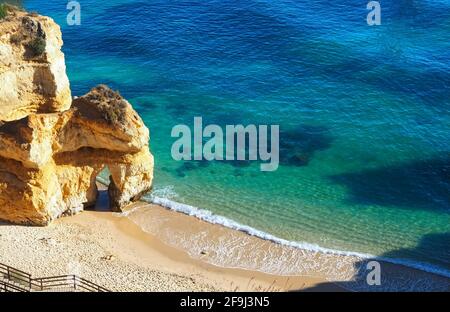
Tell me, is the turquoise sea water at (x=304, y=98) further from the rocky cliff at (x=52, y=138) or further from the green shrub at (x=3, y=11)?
the green shrub at (x=3, y=11)

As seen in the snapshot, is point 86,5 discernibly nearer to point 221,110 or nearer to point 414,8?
point 221,110

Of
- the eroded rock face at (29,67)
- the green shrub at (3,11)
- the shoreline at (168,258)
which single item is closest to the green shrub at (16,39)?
the eroded rock face at (29,67)

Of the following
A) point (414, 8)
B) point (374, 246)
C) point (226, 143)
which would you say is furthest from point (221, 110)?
point (414, 8)

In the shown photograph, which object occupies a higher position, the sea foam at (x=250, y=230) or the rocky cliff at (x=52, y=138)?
the rocky cliff at (x=52, y=138)

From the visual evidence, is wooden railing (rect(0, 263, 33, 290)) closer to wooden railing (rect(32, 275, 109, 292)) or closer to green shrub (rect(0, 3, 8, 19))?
wooden railing (rect(32, 275, 109, 292))

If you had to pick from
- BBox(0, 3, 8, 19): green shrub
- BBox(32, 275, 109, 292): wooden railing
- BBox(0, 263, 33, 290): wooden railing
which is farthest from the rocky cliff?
BBox(32, 275, 109, 292): wooden railing

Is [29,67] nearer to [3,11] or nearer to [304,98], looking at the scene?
[3,11]

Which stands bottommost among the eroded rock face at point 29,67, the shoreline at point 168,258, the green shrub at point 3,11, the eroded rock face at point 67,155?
the shoreline at point 168,258

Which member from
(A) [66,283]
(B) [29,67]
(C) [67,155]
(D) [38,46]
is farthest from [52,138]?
(A) [66,283]
